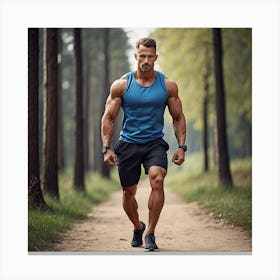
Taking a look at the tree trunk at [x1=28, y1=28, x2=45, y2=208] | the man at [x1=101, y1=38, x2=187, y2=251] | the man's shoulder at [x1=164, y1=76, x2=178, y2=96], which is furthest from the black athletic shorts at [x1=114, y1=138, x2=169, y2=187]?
the tree trunk at [x1=28, y1=28, x2=45, y2=208]

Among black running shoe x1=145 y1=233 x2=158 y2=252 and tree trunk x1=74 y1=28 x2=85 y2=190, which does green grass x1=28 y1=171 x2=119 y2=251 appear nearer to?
tree trunk x1=74 y1=28 x2=85 y2=190

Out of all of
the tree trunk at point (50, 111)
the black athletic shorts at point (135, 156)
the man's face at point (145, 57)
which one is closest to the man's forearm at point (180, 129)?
the black athletic shorts at point (135, 156)

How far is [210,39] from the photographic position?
15688mm

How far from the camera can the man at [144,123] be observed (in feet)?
21.1

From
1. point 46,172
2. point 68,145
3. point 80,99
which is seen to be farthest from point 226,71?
point 68,145

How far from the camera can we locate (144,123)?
258 inches

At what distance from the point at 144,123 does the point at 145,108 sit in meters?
0.16

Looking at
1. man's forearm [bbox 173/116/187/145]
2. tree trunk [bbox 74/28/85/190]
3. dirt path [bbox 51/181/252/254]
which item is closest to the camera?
man's forearm [bbox 173/116/187/145]

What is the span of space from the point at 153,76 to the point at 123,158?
36.7 inches

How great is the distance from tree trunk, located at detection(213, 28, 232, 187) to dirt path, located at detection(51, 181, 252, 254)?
2.37 meters

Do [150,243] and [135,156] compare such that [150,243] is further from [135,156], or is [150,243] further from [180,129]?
[180,129]

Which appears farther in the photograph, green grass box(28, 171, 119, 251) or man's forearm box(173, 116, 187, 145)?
green grass box(28, 171, 119, 251)

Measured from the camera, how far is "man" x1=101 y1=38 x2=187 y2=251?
6.43m

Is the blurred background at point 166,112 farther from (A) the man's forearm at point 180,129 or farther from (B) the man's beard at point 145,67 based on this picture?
(B) the man's beard at point 145,67
